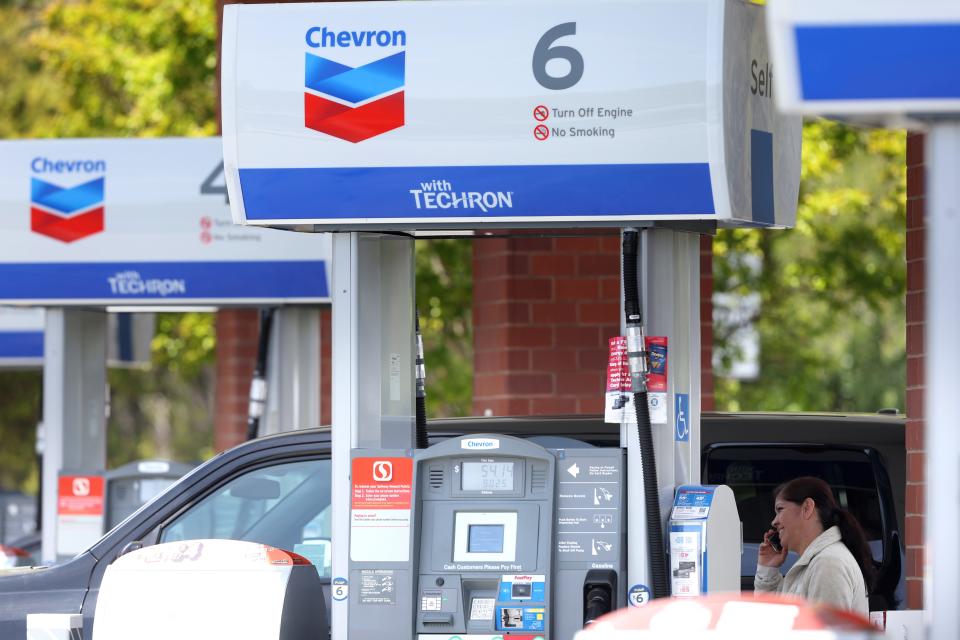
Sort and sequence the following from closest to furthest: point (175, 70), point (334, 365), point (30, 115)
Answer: point (334, 365) < point (175, 70) < point (30, 115)

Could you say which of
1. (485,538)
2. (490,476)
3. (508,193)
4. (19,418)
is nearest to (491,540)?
(485,538)

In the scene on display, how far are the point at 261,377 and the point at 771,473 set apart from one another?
382 centimetres

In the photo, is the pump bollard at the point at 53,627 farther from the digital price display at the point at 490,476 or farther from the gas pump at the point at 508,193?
the digital price display at the point at 490,476

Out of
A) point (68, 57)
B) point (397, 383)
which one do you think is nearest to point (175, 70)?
point (68, 57)

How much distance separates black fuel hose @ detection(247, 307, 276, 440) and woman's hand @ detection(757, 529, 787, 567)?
12.5 ft

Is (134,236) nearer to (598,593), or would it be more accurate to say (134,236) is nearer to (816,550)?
(816,550)

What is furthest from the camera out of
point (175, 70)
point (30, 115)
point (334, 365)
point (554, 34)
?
point (30, 115)

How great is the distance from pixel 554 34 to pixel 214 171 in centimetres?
422

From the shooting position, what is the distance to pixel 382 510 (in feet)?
19.5

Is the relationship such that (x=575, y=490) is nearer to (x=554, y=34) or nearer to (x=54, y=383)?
(x=554, y=34)

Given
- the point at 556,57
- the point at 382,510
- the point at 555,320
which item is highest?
the point at 556,57

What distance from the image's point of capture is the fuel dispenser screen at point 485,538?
584 cm

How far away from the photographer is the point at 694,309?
609 cm

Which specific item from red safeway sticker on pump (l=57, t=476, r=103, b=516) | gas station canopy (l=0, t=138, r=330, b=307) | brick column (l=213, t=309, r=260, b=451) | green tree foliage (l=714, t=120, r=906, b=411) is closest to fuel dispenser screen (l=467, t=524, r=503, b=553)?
gas station canopy (l=0, t=138, r=330, b=307)
